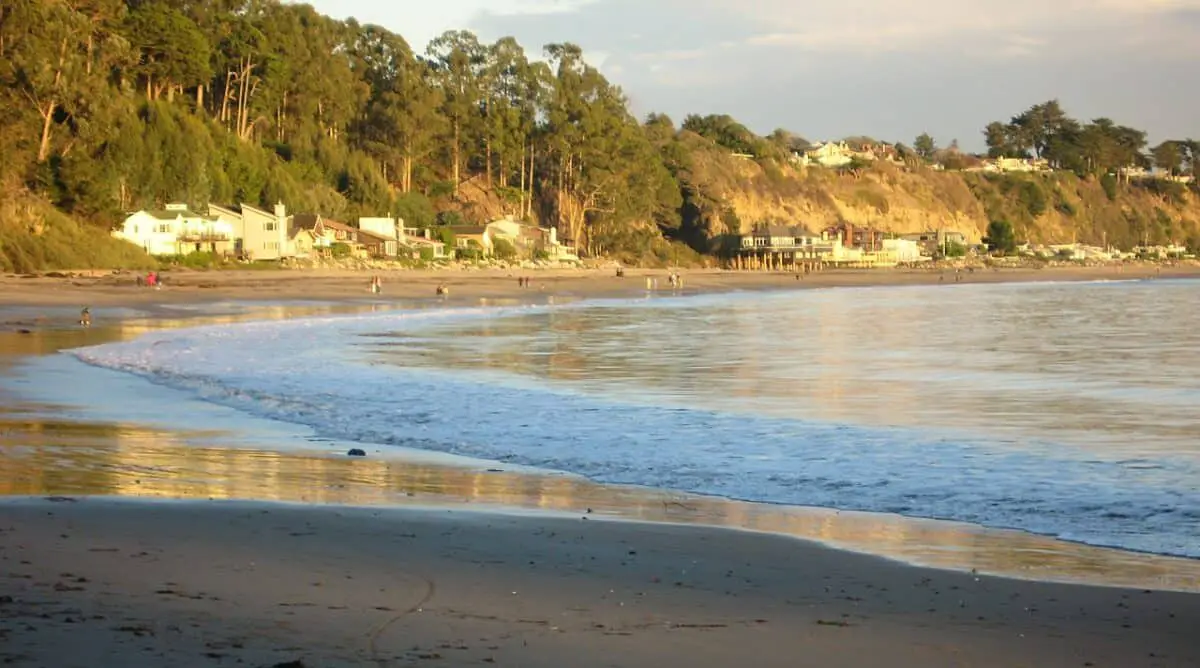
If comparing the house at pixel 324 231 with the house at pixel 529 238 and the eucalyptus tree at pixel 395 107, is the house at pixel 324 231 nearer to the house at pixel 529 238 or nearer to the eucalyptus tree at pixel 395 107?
the eucalyptus tree at pixel 395 107

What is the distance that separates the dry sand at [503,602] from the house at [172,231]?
5948cm

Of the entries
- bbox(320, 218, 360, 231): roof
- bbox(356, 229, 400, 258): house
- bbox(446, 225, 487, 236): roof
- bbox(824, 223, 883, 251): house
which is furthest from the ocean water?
bbox(824, 223, 883, 251): house

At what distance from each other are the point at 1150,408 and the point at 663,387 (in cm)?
706

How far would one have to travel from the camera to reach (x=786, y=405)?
1758 centimetres

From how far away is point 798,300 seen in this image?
6494 centimetres

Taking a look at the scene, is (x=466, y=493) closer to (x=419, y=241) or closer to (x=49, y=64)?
(x=49, y=64)

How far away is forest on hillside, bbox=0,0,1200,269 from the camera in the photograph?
63.7m

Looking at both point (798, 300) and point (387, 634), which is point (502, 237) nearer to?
point (798, 300)

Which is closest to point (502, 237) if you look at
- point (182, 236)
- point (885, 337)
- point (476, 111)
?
point (476, 111)

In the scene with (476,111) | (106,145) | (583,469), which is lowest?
(583,469)

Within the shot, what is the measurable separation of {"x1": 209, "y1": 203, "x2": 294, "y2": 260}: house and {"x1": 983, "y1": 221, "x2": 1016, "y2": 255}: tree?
11872 centimetres

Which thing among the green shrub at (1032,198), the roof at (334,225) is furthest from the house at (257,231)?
the green shrub at (1032,198)

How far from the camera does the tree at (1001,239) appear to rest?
559 feet

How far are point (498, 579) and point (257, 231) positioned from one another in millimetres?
70536
